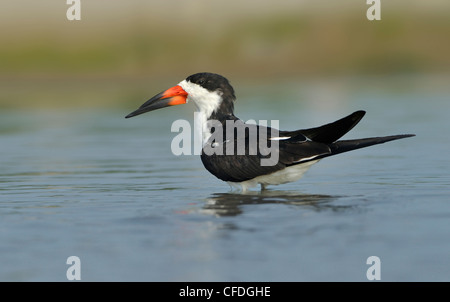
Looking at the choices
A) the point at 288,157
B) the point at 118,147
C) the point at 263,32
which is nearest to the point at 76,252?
the point at 288,157

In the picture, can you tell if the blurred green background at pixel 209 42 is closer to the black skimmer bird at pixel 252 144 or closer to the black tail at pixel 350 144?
the black skimmer bird at pixel 252 144

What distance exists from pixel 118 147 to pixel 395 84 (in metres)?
15.4

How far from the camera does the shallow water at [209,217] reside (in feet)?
20.1

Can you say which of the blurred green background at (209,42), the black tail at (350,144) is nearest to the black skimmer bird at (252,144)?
the black tail at (350,144)

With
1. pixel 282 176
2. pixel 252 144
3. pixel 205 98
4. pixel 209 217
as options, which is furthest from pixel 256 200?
pixel 205 98

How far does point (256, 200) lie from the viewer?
28.5ft

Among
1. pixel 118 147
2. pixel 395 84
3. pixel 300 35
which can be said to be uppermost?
pixel 300 35

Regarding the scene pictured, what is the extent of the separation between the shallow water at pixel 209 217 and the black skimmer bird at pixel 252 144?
9.4 inches

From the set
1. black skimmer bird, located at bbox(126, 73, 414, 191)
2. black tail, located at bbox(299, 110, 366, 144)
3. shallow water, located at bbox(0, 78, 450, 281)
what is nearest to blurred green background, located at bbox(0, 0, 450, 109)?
shallow water, located at bbox(0, 78, 450, 281)

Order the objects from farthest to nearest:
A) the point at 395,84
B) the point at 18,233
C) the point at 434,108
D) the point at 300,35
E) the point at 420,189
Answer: the point at 300,35 → the point at 395,84 → the point at 434,108 → the point at 420,189 → the point at 18,233

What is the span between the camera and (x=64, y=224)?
7652 mm

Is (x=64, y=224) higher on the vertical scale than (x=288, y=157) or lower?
lower

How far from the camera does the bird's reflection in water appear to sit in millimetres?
8188
